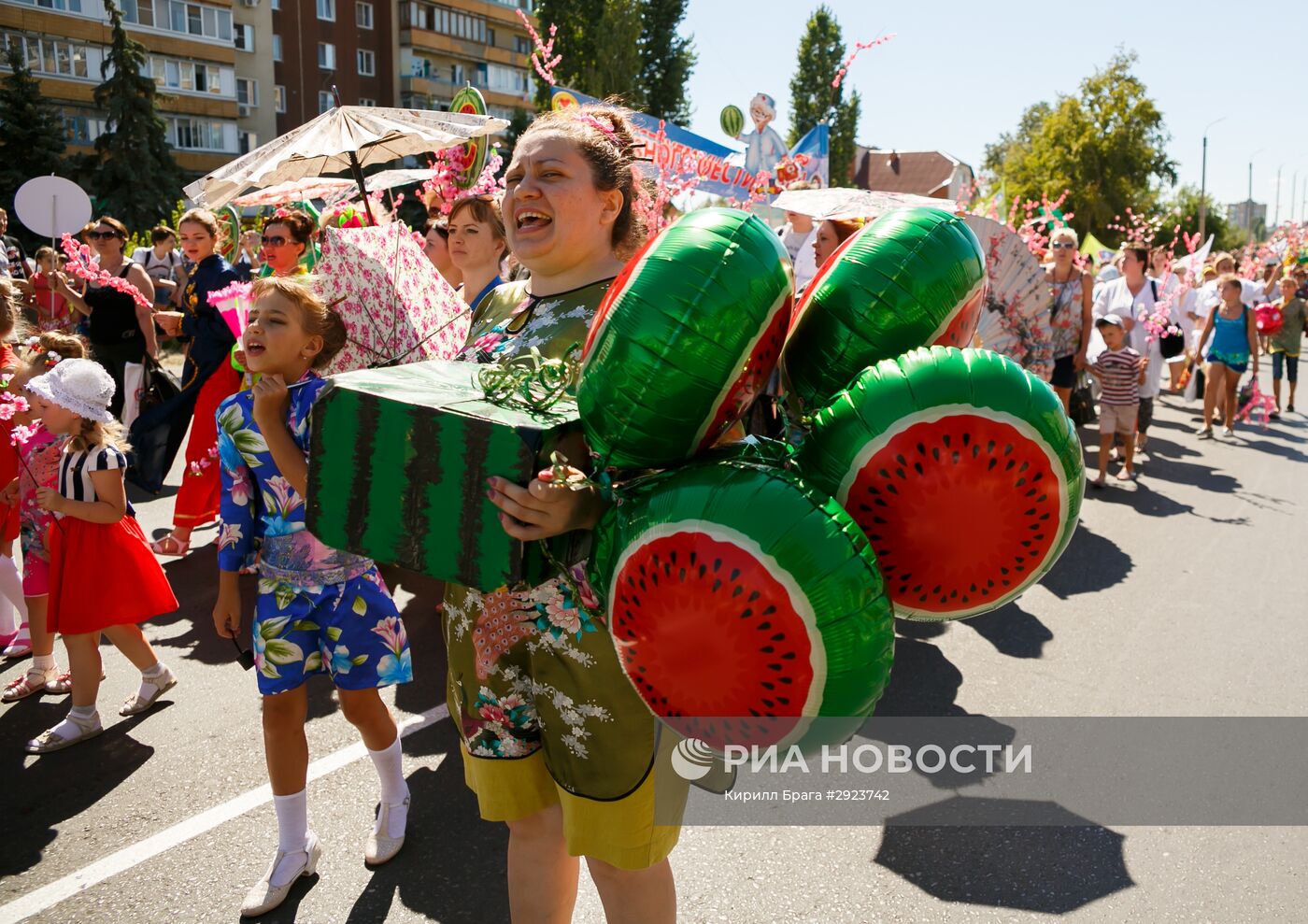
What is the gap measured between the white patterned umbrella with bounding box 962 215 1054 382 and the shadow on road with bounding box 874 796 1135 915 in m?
3.57

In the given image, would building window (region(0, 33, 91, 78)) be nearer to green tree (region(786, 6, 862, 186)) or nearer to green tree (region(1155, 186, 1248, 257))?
green tree (region(786, 6, 862, 186))

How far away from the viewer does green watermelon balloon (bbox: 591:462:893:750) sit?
133 cm

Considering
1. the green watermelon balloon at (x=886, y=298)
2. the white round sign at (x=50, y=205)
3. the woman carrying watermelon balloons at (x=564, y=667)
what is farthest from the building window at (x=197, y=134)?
the green watermelon balloon at (x=886, y=298)

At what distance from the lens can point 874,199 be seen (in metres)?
5.27

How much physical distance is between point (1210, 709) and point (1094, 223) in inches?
1297

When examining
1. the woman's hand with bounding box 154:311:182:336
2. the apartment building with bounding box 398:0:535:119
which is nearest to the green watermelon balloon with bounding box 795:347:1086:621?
the woman's hand with bounding box 154:311:182:336

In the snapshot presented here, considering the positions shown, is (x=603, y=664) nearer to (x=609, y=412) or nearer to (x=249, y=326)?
(x=609, y=412)

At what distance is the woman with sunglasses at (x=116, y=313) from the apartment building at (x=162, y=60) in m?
32.4

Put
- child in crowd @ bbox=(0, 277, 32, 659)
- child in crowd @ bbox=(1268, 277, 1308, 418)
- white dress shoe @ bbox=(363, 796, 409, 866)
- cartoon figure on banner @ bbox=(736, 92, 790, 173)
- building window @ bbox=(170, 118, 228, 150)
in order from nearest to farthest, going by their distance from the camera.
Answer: white dress shoe @ bbox=(363, 796, 409, 866) → child in crowd @ bbox=(0, 277, 32, 659) → child in crowd @ bbox=(1268, 277, 1308, 418) → cartoon figure on banner @ bbox=(736, 92, 790, 173) → building window @ bbox=(170, 118, 228, 150)

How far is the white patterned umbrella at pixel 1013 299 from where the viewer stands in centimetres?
622

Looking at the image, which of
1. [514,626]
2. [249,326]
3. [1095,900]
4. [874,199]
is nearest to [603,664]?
[514,626]

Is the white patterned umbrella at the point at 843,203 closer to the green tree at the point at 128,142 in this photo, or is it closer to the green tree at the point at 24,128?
the green tree at the point at 24,128

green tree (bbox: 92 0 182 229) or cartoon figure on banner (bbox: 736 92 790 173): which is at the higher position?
green tree (bbox: 92 0 182 229)

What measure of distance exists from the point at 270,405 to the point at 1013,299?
571 cm
